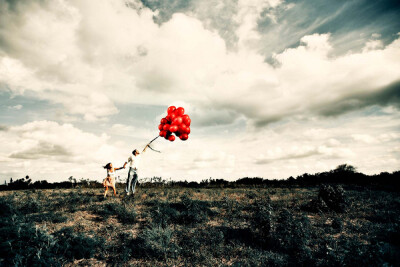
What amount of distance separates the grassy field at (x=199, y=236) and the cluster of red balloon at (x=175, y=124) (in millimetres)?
2927

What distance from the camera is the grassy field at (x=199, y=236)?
4895 mm

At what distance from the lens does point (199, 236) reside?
20.4 feet

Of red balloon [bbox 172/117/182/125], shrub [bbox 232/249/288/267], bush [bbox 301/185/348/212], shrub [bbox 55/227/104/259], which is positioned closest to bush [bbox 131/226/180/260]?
shrub [bbox 55/227/104/259]

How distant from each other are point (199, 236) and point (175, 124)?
3.68 meters

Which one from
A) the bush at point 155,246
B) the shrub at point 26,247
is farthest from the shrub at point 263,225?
the shrub at point 26,247

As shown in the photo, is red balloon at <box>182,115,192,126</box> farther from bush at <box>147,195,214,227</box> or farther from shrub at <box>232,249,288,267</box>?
bush at <box>147,195,214,227</box>

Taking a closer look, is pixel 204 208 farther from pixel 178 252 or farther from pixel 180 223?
pixel 178 252

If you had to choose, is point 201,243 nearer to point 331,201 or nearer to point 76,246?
point 76,246

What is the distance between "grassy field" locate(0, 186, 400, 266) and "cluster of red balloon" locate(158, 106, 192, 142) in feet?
9.60

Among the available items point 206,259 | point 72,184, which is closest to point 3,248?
point 206,259

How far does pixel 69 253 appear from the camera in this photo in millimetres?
5016

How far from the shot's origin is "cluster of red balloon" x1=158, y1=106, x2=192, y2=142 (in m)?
4.74

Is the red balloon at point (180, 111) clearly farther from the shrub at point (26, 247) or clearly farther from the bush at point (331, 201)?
the bush at point (331, 201)

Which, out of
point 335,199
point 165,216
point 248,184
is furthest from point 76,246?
point 248,184
